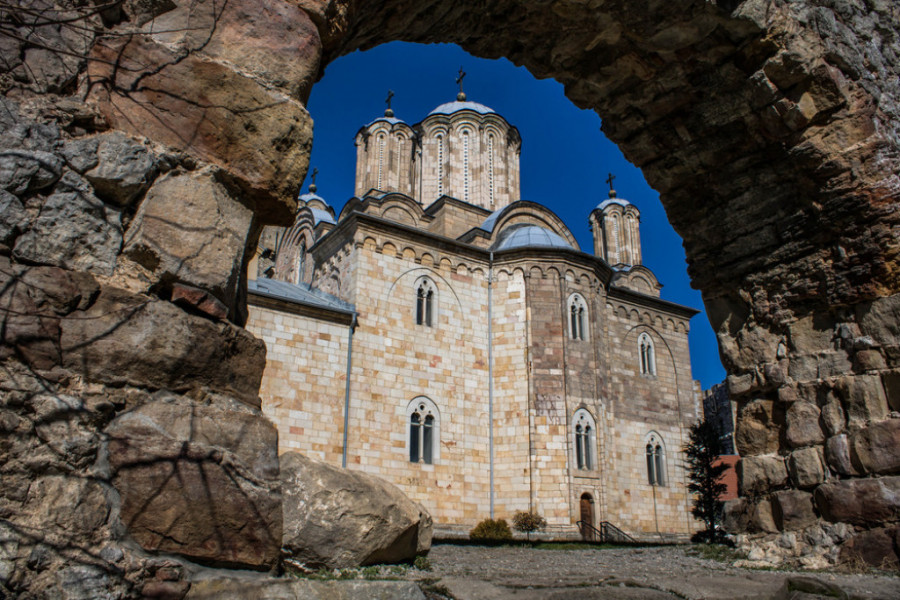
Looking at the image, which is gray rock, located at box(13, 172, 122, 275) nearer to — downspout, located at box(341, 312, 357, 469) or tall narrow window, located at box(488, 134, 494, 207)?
downspout, located at box(341, 312, 357, 469)

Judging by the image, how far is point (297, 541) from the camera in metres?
3.71

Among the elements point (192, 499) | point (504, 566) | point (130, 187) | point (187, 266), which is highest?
point (130, 187)

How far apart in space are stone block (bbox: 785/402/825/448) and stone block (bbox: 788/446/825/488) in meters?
0.05

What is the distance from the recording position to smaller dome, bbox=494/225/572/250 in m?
17.9

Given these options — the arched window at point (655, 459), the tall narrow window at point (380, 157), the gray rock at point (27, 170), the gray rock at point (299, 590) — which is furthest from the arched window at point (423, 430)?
the gray rock at point (27, 170)

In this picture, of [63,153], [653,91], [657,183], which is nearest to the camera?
[63,153]

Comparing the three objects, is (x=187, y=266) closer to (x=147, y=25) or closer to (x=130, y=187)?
(x=130, y=187)

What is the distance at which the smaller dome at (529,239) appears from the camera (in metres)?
17.9

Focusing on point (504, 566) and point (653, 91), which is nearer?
point (653, 91)

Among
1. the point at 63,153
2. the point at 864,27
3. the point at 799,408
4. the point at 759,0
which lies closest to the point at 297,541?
the point at 63,153

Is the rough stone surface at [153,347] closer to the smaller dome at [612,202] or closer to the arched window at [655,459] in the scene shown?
the arched window at [655,459]

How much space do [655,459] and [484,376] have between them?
6.04m

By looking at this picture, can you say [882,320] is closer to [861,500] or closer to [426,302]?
[861,500]

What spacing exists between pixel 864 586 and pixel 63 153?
358 cm
